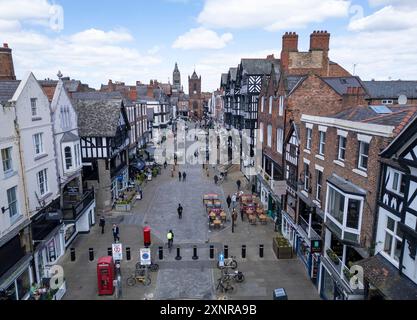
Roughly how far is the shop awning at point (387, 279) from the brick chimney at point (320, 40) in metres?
23.0

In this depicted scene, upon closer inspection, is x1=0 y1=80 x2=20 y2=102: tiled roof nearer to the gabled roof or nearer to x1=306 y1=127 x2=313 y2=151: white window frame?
x1=306 y1=127 x2=313 y2=151: white window frame

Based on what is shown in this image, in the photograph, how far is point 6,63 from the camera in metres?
20.9

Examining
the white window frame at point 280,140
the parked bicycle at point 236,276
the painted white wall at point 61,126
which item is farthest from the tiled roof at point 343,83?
the painted white wall at point 61,126

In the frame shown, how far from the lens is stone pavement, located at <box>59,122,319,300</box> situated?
1655 cm

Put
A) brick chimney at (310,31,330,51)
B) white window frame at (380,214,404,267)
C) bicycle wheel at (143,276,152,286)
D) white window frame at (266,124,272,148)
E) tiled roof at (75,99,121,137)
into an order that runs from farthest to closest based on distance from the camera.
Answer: brick chimney at (310,31,330,51), white window frame at (266,124,272,148), tiled roof at (75,99,121,137), bicycle wheel at (143,276,152,286), white window frame at (380,214,404,267)

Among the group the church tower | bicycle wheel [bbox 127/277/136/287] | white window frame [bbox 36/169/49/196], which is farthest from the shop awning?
the church tower

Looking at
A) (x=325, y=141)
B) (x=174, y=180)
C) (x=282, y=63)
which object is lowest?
(x=174, y=180)

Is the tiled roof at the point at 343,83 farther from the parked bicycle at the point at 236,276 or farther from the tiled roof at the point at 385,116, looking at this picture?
the parked bicycle at the point at 236,276

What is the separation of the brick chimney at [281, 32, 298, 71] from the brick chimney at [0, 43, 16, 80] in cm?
2211

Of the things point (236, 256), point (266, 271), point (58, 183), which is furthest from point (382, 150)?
point (58, 183)

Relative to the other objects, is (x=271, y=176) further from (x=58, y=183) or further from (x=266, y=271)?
(x=58, y=183)

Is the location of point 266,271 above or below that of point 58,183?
below

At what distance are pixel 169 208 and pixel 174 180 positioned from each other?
37.1ft

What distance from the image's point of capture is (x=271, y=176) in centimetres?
2823
